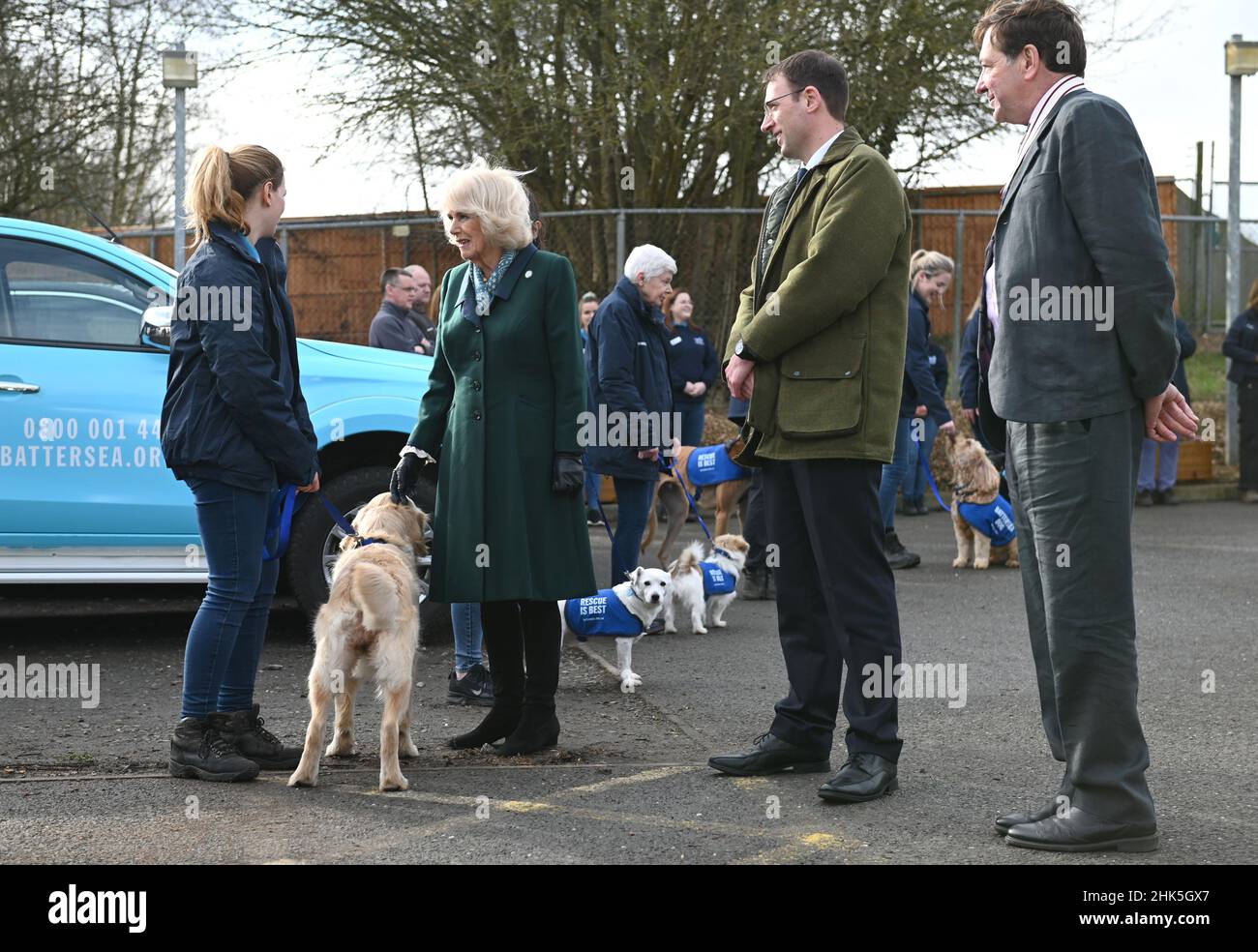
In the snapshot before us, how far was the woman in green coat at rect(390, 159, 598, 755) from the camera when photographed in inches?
201

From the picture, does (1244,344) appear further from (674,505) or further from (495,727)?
(495,727)

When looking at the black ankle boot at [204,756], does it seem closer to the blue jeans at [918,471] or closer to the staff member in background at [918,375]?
the staff member in background at [918,375]

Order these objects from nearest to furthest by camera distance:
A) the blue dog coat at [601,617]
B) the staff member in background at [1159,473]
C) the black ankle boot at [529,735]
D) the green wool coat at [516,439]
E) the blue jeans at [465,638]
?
the green wool coat at [516,439], the black ankle boot at [529,735], the blue jeans at [465,638], the blue dog coat at [601,617], the staff member in background at [1159,473]

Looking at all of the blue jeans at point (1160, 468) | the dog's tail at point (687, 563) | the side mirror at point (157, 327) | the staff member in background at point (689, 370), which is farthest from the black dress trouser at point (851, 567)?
the blue jeans at point (1160, 468)

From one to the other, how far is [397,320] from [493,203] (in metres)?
5.50

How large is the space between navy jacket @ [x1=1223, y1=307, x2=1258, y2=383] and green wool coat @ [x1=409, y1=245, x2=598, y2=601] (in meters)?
11.1

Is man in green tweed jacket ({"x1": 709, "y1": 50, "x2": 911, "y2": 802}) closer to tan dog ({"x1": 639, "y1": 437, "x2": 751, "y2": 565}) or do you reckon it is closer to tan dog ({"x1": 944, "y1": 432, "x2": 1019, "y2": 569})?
tan dog ({"x1": 639, "y1": 437, "x2": 751, "y2": 565})

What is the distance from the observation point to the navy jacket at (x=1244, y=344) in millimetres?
14273

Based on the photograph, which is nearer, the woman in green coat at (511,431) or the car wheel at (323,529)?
the woman in green coat at (511,431)

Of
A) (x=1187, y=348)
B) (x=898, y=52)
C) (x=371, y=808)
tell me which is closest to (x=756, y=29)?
(x=898, y=52)

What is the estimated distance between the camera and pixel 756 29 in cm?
1445

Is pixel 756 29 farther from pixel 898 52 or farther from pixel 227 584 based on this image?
pixel 227 584

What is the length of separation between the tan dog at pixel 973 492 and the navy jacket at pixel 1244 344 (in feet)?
16.5
